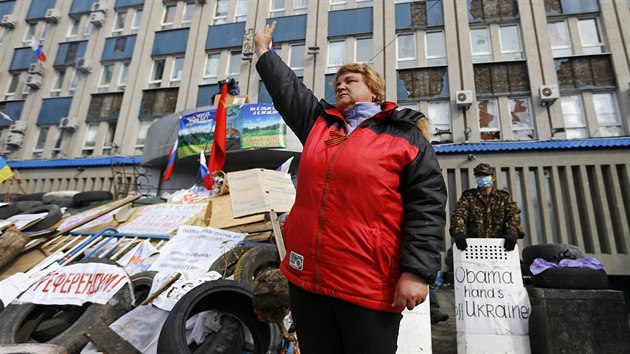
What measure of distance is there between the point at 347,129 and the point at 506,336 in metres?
3.28

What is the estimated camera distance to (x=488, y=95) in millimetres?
13352

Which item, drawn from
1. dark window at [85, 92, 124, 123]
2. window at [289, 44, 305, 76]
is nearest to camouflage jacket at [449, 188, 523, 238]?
window at [289, 44, 305, 76]

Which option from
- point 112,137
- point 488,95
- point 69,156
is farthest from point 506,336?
point 69,156

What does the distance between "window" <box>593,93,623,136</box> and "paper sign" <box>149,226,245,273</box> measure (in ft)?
45.8

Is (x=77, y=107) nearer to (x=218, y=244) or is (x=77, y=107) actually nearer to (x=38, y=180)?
(x=38, y=180)

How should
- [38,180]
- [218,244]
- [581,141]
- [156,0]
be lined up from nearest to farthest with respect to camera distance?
[218,244] → [581,141] → [38,180] → [156,0]

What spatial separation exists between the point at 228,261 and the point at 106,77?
64.5ft

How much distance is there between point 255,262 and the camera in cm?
426

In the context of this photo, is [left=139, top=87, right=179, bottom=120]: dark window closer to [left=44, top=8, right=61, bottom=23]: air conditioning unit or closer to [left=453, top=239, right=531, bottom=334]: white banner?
[left=44, top=8, right=61, bottom=23]: air conditioning unit

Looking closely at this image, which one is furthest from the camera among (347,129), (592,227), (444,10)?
(444,10)

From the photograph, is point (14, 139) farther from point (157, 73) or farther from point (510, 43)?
point (510, 43)

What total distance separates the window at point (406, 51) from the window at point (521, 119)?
4.44 metres

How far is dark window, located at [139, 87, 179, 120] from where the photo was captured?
56.2ft

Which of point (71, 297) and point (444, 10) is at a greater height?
point (444, 10)
